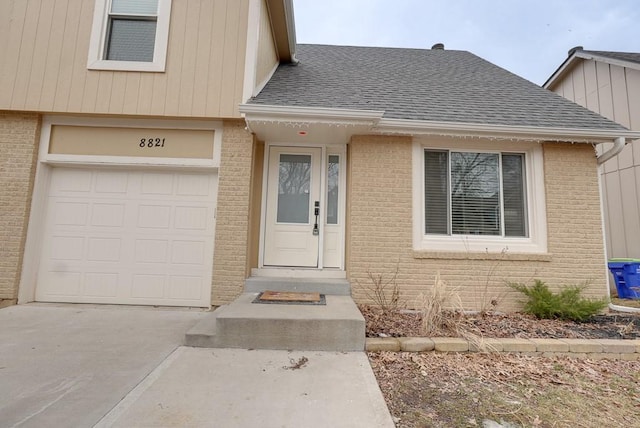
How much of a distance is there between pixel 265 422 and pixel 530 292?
4497 millimetres

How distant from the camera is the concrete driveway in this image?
2.27m

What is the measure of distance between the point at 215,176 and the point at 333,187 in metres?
2.09

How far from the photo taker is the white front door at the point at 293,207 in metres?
5.48

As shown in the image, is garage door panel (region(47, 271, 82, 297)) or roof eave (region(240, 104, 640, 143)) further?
garage door panel (region(47, 271, 82, 297))

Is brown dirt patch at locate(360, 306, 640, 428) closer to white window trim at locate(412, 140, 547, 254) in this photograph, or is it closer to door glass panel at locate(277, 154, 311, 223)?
white window trim at locate(412, 140, 547, 254)

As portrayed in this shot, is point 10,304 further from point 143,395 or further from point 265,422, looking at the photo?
point 265,422

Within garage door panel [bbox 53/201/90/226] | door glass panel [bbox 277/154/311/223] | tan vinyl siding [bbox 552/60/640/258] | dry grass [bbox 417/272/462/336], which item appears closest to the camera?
dry grass [bbox 417/272/462/336]

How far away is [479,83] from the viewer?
6.71 metres

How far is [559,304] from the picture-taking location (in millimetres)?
4523

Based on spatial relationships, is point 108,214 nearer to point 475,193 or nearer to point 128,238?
point 128,238

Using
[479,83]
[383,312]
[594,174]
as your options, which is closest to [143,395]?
[383,312]

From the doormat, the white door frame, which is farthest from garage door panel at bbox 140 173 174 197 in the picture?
the doormat

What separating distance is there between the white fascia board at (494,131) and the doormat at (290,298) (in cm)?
281

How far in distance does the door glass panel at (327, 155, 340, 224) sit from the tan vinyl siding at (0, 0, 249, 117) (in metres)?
1.91
